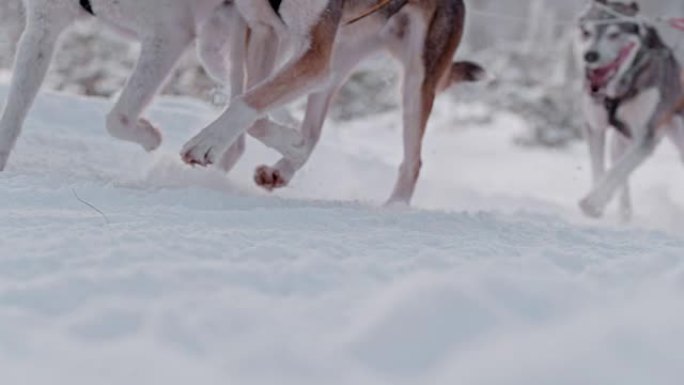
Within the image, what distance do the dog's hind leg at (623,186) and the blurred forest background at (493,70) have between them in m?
0.62

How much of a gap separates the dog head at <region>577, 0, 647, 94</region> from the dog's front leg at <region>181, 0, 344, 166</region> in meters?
2.36

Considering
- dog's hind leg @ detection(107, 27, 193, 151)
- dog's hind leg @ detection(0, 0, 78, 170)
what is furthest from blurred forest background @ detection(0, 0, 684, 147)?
dog's hind leg @ detection(107, 27, 193, 151)

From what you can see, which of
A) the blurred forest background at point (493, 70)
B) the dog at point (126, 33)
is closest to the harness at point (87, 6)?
the dog at point (126, 33)

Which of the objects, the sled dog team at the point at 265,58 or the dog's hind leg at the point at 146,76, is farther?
the dog's hind leg at the point at 146,76

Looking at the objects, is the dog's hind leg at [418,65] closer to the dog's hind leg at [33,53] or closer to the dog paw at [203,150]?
the dog paw at [203,150]

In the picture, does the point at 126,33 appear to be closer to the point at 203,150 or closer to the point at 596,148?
the point at 203,150

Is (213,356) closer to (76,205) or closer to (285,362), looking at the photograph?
(285,362)

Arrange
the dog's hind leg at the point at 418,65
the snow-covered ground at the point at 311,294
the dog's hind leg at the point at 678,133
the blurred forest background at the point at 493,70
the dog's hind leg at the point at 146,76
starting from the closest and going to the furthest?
1. the snow-covered ground at the point at 311,294
2. the dog's hind leg at the point at 146,76
3. the dog's hind leg at the point at 418,65
4. the dog's hind leg at the point at 678,133
5. the blurred forest background at the point at 493,70

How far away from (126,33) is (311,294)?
185 cm

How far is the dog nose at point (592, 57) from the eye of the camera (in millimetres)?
5195

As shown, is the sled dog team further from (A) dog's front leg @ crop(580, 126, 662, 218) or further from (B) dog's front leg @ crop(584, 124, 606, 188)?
(B) dog's front leg @ crop(584, 124, 606, 188)

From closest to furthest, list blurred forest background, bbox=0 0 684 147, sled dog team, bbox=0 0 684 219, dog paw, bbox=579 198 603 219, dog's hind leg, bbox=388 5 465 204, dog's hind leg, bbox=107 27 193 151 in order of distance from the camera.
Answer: sled dog team, bbox=0 0 684 219, dog's hind leg, bbox=107 27 193 151, dog's hind leg, bbox=388 5 465 204, dog paw, bbox=579 198 603 219, blurred forest background, bbox=0 0 684 147

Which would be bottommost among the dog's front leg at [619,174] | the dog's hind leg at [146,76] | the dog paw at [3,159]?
the dog's front leg at [619,174]

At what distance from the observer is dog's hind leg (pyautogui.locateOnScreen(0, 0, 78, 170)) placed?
3072mm
